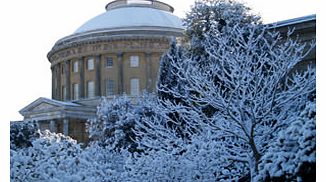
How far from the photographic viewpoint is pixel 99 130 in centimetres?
2270

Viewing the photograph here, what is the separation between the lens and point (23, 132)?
16969 millimetres

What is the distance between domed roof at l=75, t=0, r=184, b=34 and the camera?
42.0 m

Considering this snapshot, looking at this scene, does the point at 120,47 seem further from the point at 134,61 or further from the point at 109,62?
the point at 109,62

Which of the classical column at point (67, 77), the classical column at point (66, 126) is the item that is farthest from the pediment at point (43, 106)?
the classical column at point (67, 77)

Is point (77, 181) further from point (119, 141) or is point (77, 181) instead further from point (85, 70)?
point (85, 70)

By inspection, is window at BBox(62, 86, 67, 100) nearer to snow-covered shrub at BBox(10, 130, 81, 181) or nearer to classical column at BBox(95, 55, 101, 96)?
classical column at BBox(95, 55, 101, 96)

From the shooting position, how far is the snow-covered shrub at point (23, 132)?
16.3 meters

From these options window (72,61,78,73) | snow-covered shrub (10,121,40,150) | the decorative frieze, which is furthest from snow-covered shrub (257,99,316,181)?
window (72,61,78,73)

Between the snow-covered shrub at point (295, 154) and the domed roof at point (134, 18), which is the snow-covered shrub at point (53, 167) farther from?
the domed roof at point (134, 18)

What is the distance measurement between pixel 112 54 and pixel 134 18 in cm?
344

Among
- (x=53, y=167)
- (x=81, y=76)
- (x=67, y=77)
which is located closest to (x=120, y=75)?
(x=81, y=76)
